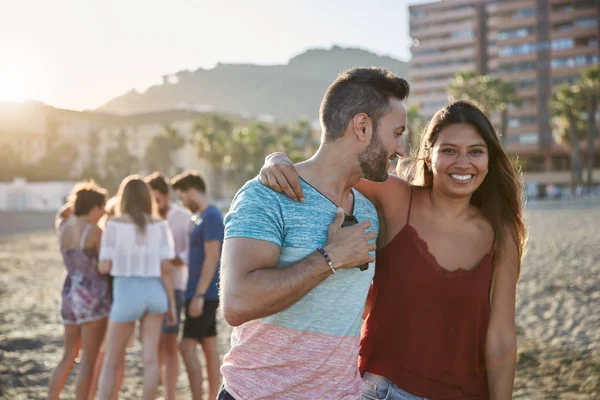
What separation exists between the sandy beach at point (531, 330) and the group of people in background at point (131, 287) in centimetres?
84

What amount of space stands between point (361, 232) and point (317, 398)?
2.00 feet

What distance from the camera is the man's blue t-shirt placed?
5805 mm

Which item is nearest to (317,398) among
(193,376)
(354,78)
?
(354,78)

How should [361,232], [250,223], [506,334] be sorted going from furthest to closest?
[506,334]
[361,232]
[250,223]

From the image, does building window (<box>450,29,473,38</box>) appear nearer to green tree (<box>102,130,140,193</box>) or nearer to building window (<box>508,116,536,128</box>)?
building window (<box>508,116,536,128</box>)

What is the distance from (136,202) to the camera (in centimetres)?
552

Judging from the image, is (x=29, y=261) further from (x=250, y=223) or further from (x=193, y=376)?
(x=250, y=223)

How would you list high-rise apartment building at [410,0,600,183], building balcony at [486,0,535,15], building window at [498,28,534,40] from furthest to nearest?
building balcony at [486,0,535,15] → building window at [498,28,534,40] → high-rise apartment building at [410,0,600,183]

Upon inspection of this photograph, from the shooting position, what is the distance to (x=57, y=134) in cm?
9038

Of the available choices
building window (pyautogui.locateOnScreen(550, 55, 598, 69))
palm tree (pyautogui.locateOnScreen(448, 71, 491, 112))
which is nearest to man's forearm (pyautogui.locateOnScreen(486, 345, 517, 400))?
palm tree (pyautogui.locateOnScreen(448, 71, 491, 112))

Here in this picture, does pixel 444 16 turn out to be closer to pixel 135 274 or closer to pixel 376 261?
pixel 135 274

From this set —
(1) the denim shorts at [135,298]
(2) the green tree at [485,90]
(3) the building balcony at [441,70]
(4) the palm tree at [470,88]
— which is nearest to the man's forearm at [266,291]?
(1) the denim shorts at [135,298]

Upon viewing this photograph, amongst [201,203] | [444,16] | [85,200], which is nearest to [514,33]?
[444,16]

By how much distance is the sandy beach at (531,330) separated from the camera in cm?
664
